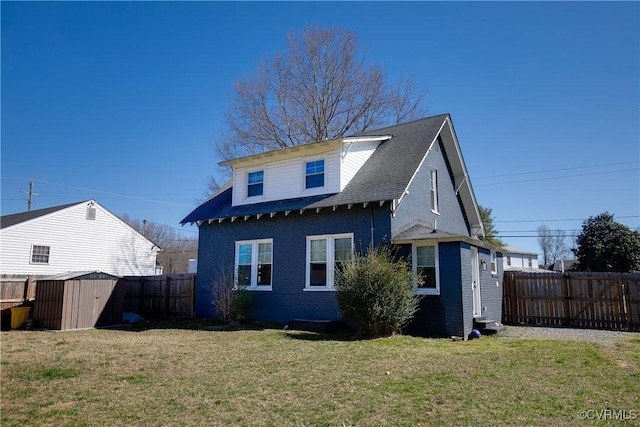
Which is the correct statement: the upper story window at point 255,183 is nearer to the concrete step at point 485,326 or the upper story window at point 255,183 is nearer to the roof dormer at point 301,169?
the roof dormer at point 301,169

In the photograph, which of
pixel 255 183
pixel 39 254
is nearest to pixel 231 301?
pixel 255 183

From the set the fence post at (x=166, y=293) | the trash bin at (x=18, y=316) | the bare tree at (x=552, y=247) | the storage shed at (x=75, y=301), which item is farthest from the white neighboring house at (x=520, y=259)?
the trash bin at (x=18, y=316)

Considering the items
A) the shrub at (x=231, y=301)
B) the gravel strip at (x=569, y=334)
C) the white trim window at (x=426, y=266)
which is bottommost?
the gravel strip at (x=569, y=334)

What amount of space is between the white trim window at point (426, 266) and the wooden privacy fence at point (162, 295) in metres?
9.39

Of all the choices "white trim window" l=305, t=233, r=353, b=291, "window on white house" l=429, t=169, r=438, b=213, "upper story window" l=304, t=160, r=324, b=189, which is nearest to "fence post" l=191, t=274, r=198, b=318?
"white trim window" l=305, t=233, r=353, b=291

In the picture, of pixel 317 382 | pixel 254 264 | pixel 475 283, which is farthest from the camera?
pixel 254 264

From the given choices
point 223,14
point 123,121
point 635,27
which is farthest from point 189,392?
point 123,121

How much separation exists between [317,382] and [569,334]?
9019mm

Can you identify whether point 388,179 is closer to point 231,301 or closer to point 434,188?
point 434,188

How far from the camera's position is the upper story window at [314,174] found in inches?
563

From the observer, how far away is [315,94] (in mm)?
26266

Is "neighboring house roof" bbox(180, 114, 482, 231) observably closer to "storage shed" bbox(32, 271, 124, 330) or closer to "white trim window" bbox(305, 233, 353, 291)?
"white trim window" bbox(305, 233, 353, 291)

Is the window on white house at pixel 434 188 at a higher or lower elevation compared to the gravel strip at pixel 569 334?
higher

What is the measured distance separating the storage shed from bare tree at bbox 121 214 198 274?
35816 millimetres
